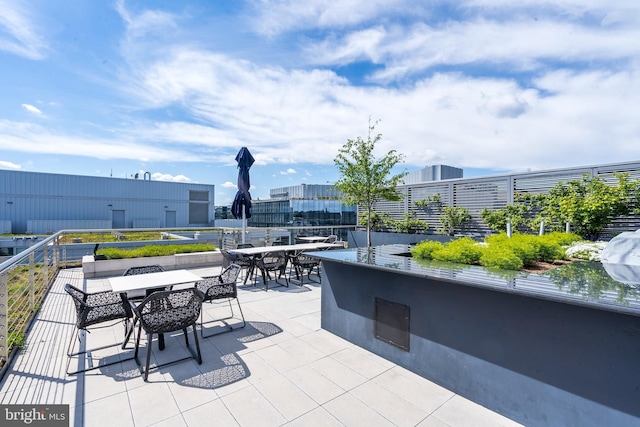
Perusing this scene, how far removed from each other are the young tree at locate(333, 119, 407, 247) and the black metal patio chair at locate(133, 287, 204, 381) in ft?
20.6

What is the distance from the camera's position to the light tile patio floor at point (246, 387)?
2.16 metres

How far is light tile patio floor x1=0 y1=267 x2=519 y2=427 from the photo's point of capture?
216 cm

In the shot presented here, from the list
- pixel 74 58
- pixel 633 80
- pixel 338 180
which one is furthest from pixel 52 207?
pixel 633 80

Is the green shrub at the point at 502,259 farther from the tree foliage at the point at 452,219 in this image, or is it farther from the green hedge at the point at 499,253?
the tree foliage at the point at 452,219

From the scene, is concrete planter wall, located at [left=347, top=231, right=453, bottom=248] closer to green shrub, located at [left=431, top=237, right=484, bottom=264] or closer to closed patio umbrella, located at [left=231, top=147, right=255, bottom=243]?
closed patio umbrella, located at [left=231, top=147, right=255, bottom=243]

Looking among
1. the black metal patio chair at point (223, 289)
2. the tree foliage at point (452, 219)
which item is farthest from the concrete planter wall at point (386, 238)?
the black metal patio chair at point (223, 289)

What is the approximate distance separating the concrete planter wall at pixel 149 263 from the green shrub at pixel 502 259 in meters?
7.00

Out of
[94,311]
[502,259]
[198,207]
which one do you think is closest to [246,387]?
[94,311]

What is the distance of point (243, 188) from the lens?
314 inches

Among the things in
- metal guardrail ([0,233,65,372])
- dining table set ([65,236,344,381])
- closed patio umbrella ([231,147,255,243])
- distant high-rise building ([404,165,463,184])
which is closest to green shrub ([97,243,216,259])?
metal guardrail ([0,233,65,372])

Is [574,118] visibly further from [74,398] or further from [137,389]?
[74,398]

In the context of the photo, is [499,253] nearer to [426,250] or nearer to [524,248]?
[524,248]

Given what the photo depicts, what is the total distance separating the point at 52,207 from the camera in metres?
25.4

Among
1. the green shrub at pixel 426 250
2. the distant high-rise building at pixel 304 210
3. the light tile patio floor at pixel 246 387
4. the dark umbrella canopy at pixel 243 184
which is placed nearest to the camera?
the light tile patio floor at pixel 246 387
